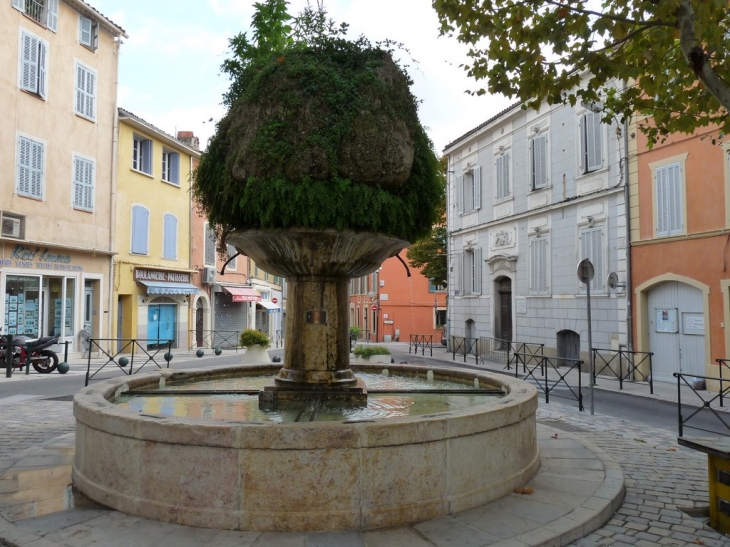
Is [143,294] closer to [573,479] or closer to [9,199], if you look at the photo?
[9,199]

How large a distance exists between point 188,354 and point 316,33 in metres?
19.6

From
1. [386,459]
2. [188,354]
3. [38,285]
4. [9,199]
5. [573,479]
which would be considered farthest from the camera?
[188,354]

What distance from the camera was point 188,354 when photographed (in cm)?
2373

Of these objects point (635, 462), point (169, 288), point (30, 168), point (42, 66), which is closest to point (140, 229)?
point (169, 288)

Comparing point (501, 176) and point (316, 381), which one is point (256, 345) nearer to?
point (316, 381)

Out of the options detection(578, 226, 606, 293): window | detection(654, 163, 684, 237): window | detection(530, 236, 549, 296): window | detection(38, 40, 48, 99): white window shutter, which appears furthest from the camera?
detection(530, 236, 549, 296): window

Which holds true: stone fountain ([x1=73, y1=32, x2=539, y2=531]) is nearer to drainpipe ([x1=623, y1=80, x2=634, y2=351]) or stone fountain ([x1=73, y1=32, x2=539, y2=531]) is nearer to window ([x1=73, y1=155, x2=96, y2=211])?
drainpipe ([x1=623, y1=80, x2=634, y2=351])

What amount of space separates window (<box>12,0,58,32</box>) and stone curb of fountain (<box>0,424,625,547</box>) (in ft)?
56.2

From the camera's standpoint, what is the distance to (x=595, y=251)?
691 inches

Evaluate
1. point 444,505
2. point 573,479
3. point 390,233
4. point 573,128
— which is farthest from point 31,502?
point 573,128

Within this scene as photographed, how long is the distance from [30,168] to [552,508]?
18.7 m

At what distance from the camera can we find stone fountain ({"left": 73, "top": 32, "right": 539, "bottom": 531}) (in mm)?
A: 4117

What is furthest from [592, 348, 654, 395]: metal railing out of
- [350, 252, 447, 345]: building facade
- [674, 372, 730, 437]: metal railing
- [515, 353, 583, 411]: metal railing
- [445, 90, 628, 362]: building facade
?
[350, 252, 447, 345]: building facade

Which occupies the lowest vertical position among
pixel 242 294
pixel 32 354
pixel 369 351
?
pixel 32 354
